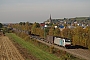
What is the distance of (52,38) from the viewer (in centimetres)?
5872

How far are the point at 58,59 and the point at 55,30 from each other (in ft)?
172

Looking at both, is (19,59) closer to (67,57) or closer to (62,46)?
(67,57)

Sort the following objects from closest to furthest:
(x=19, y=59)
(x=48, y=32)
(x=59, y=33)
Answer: (x=19, y=59), (x=59, y=33), (x=48, y=32)

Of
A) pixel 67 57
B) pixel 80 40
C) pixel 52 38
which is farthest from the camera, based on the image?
pixel 52 38

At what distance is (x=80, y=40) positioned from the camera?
175ft

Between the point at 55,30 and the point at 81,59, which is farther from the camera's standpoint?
the point at 55,30

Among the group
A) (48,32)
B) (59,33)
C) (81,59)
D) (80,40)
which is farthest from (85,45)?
(48,32)

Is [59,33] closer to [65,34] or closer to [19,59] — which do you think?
[65,34]

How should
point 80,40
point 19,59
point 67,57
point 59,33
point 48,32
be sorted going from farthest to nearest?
point 48,32
point 59,33
point 80,40
point 19,59
point 67,57

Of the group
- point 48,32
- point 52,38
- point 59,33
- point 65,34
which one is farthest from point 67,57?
point 48,32

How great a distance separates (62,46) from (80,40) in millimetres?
5937

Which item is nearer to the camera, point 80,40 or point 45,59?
point 45,59

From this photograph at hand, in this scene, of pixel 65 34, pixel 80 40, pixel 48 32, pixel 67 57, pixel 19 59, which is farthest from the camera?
pixel 48 32

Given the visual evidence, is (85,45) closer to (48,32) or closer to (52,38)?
(52,38)
